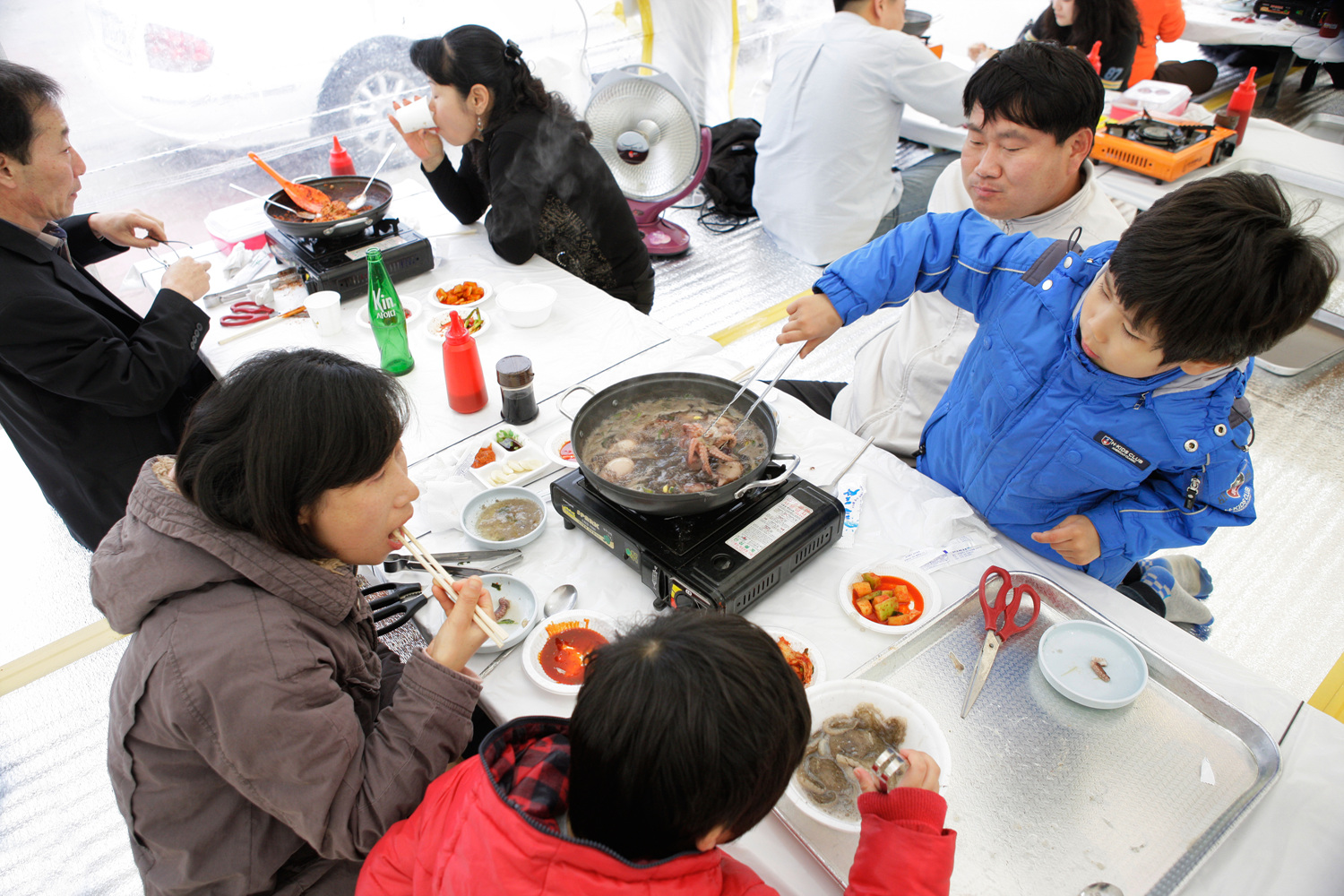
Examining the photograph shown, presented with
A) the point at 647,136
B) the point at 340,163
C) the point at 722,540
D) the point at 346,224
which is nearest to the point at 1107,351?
the point at 722,540

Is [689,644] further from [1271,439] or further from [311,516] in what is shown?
[1271,439]

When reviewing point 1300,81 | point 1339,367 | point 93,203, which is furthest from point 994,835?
point 1300,81

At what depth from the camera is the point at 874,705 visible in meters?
1.40

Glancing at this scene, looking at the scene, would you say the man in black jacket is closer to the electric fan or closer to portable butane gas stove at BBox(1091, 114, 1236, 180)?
the electric fan

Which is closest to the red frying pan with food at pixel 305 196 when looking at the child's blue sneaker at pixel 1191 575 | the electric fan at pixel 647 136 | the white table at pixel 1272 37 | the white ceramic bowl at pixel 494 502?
the electric fan at pixel 647 136

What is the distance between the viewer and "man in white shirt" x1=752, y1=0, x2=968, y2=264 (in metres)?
3.71

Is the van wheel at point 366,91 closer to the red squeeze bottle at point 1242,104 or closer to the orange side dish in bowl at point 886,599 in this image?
the orange side dish in bowl at point 886,599

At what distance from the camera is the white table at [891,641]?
4.04ft

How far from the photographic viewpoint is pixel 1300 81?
7117 millimetres

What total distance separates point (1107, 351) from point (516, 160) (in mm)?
2275

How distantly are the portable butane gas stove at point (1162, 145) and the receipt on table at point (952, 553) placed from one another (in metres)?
2.75

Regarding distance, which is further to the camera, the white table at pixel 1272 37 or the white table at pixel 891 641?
the white table at pixel 1272 37

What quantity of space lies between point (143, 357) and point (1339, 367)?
17.6ft

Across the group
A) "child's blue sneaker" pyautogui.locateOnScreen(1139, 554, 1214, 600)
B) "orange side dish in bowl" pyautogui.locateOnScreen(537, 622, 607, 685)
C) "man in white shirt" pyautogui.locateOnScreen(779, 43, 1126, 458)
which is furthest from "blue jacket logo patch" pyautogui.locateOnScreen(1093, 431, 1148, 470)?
"orange side dish in bowl" pyautogui.locateOnScreen(537, 622, 607, 685)
